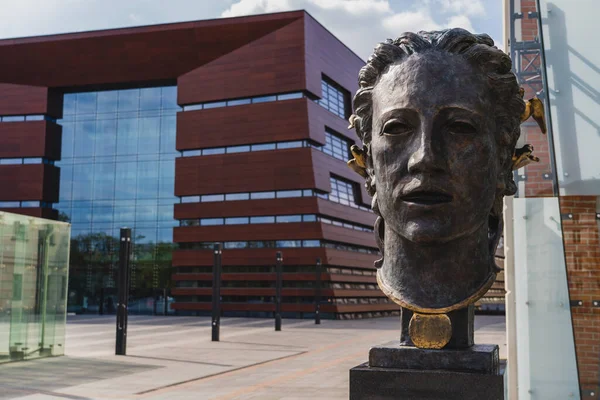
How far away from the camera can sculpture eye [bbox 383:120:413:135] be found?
111 inches

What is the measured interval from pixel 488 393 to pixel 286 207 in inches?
1248

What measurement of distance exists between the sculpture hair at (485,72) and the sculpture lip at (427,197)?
31 centimetres

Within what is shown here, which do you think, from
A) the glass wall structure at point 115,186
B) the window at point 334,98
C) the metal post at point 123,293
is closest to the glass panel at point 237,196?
the glass wall structure at point 115,186

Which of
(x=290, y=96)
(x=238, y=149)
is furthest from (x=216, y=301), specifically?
(x=290, y=96)

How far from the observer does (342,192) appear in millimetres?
37719

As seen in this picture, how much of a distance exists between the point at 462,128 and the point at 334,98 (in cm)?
3595

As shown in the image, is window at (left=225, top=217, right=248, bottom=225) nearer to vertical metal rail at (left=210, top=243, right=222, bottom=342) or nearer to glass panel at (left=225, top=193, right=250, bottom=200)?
glass panel at (left=225, top=193, right=250, bottom=200)

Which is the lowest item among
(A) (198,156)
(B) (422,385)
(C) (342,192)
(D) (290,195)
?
(B) (422,385)

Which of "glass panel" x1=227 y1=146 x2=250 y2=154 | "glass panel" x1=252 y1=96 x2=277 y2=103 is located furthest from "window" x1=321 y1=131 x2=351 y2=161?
"glass panel" x1=227 y1=146 x2=250 y2=154

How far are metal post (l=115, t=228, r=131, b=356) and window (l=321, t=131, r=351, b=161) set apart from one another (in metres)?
21.3

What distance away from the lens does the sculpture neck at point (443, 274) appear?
279 centimetres

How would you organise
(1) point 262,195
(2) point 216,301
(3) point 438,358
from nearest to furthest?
(3) point 438,358
(2) point 216,301
(1) point 262,195

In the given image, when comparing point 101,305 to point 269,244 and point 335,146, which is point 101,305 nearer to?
point 269,244

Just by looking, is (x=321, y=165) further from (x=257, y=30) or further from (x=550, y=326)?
(x=550, y=326)
